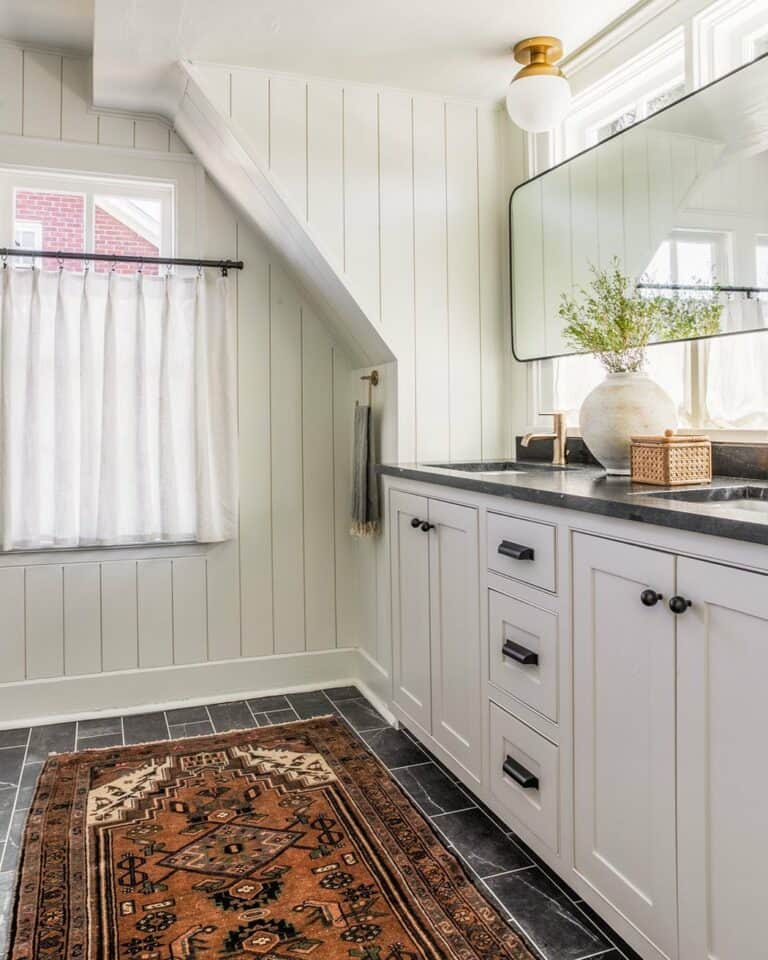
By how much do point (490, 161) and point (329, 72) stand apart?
688mm

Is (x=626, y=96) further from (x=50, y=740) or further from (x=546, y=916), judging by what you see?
(x=50, y=740)

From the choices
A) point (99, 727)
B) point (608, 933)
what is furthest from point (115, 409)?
point (608, 933)

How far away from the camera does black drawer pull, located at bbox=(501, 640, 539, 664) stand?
175 cm

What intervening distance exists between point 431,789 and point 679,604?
1.29 meters

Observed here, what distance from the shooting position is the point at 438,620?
7.51ft

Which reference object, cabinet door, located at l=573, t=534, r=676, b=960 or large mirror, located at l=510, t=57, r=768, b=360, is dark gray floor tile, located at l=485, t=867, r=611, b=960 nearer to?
cabinet door, located at l=573, t=534, r=676, b=960

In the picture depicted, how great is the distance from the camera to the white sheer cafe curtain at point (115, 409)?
113 inches

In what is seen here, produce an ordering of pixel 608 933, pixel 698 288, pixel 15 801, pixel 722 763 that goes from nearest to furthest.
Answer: pixel 722 763 < pixel 608 933 < pixel 698 288 < pixel 15 801

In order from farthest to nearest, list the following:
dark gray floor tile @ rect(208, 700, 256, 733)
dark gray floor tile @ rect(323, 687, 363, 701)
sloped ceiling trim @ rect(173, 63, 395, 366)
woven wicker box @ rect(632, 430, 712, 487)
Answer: dark gray floor tile @ rect(323, 687, 363, 701), dark gray floor tile @ rect(208, 700, 256, 733), sloped ceiling trim @ rect(173, 63, 395, 366), woven wicker box @ rect(632, 430, 712, 487)

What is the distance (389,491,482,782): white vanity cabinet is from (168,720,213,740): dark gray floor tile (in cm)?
73

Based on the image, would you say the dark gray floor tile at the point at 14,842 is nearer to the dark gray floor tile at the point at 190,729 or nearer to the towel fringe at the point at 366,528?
the dark gray floor tile at the point at 190,729

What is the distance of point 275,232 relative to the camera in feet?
9.61

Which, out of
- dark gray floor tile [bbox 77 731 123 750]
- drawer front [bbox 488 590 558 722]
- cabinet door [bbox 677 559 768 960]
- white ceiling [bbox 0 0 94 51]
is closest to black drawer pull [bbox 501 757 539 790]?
drawer front [bbox 488 590 558 722]

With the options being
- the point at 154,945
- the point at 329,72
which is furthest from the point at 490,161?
the point at 154,945
